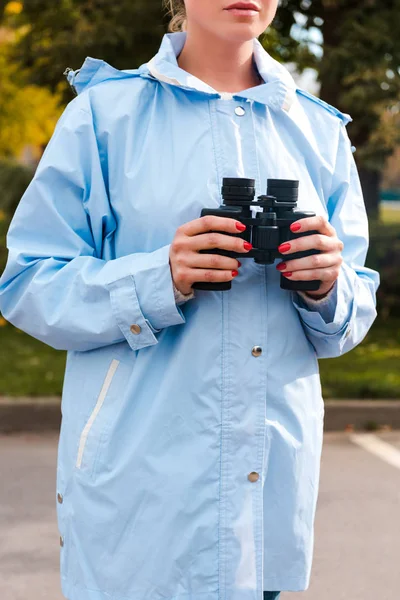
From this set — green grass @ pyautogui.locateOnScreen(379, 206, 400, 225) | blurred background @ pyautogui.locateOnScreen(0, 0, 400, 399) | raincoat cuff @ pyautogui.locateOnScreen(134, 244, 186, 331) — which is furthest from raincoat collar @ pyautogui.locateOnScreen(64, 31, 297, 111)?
green grass @ pyautogui.locateOnScreen(379, 206, 400, 225)

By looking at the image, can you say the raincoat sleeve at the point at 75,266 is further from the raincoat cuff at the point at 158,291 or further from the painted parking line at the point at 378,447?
the painted parking line at the point at 378,447

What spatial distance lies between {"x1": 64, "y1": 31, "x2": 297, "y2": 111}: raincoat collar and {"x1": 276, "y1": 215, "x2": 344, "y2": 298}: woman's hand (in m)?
0.34

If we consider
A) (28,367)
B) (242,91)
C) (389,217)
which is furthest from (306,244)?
(389,217)

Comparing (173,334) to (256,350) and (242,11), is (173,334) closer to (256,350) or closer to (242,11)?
(256,350)

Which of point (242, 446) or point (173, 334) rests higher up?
point (173, 334)

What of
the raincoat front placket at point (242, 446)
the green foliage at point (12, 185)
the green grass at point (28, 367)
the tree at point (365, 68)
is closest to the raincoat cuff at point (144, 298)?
the raincoat front placket at point (242, 446)

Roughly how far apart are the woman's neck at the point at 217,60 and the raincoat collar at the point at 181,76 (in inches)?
1.5

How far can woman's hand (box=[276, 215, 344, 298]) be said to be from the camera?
1938mm

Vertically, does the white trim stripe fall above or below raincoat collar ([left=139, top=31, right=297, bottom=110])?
below

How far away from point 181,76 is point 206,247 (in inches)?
16.5

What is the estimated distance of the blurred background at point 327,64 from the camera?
9500 millimetres

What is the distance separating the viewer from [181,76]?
2098 mm

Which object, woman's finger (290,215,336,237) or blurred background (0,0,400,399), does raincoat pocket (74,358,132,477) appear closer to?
woman's finger (290,215,336,237)

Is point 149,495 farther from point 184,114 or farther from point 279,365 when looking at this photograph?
point 184,114
